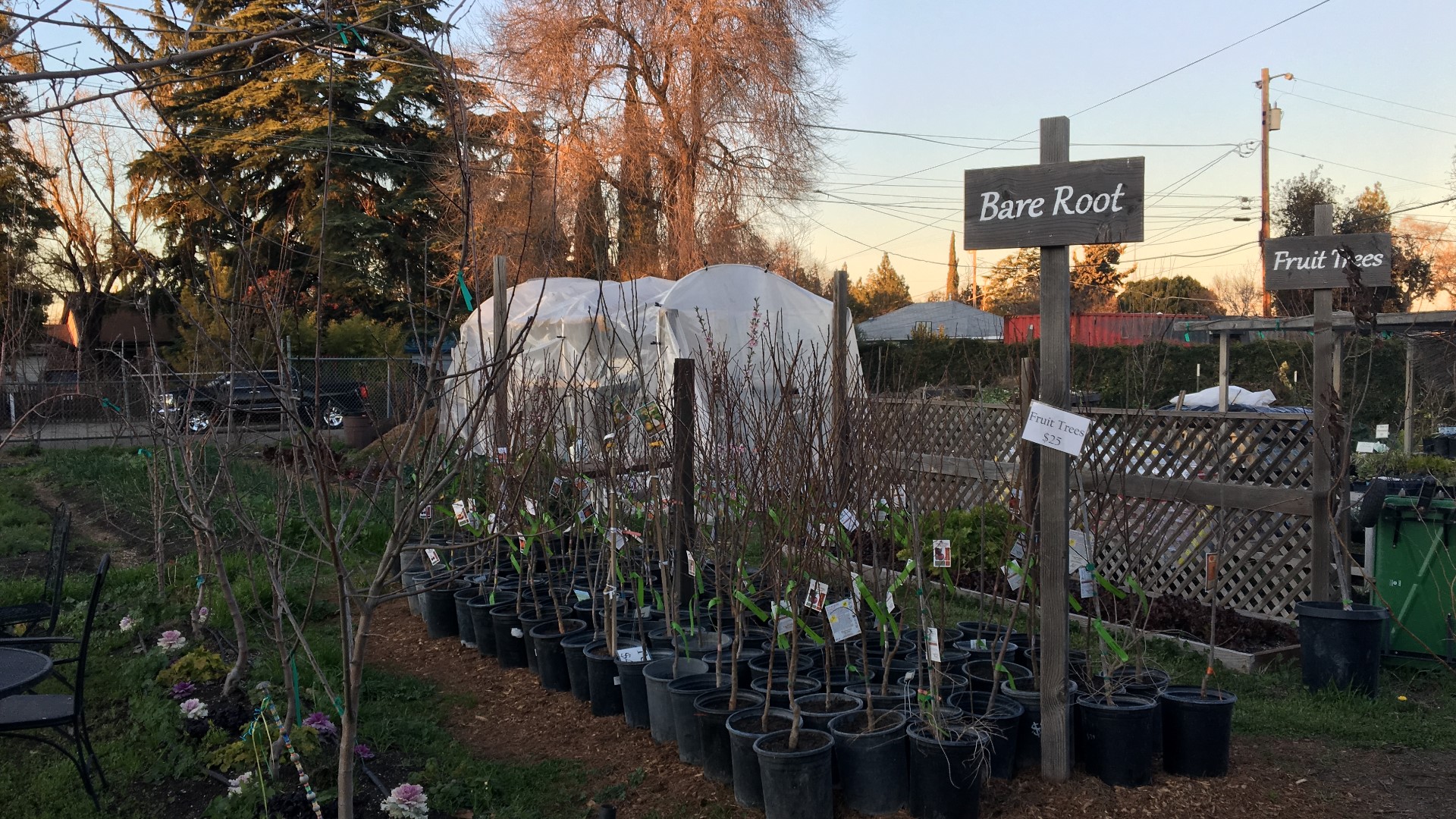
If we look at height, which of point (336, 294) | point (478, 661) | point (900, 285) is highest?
point (900, 285)

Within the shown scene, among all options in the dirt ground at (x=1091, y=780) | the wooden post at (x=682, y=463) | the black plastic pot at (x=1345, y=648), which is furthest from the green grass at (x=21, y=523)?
the black plastic pot at (x=1345, y=648)

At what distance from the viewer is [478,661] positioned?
6227 millimetres

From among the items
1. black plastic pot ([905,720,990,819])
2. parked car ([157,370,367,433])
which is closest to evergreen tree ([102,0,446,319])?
parked car ([157,370,367,433])

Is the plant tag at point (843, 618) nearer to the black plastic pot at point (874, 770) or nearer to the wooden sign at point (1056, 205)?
the black plastic pot at point (874, 770)

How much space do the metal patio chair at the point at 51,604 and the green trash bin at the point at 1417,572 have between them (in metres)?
6.84

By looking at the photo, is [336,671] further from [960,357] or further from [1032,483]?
[960,357]

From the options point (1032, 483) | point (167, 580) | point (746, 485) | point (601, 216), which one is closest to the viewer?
point (746, 485)

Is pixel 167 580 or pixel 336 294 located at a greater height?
pixel 336 294

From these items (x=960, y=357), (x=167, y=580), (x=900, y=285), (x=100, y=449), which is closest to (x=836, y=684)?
(x=167, y=580)

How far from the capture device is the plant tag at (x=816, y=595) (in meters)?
4.11

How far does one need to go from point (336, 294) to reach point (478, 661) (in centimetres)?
2242

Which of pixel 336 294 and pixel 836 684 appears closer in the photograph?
pixel 836 684

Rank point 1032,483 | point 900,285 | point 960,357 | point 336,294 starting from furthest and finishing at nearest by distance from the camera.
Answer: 1. point 900,285
2. point 336,294
3. point 960,357
4. point 1032,483

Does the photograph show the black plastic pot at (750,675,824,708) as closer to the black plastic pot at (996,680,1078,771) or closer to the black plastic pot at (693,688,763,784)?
the black plastic pot at (693,688,763,784)
